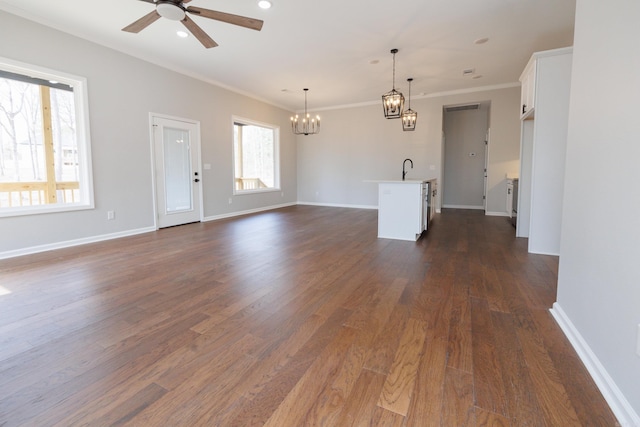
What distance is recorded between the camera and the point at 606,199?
147cm

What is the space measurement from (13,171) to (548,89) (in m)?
7.02

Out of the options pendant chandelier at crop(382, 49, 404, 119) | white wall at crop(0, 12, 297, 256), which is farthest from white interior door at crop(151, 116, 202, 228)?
pendant chandelier at crop(382, 49, 404, 119)

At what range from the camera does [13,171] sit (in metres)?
3.92

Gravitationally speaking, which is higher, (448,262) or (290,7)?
(290,7)

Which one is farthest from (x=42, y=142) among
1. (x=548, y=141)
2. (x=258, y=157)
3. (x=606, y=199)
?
(x=548, y=141)

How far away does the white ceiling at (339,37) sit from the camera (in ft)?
11.6

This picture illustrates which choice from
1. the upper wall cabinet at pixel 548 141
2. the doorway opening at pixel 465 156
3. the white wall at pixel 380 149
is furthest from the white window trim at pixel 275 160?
the upper wall cabinet at pixel 548 141

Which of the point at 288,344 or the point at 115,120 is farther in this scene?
the point at 115,120

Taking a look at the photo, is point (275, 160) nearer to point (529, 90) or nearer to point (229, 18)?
point (229, 18)

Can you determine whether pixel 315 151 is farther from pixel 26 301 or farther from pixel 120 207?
pixel 26 301

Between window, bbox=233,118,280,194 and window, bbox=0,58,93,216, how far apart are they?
4275mm

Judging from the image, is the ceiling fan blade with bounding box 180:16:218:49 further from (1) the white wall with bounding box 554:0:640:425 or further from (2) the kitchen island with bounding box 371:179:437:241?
(1) the white wall with bounding box 554:0:640:425

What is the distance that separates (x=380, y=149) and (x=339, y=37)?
4.39 meters

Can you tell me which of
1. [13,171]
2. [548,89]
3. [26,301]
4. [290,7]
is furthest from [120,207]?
[548,89]
